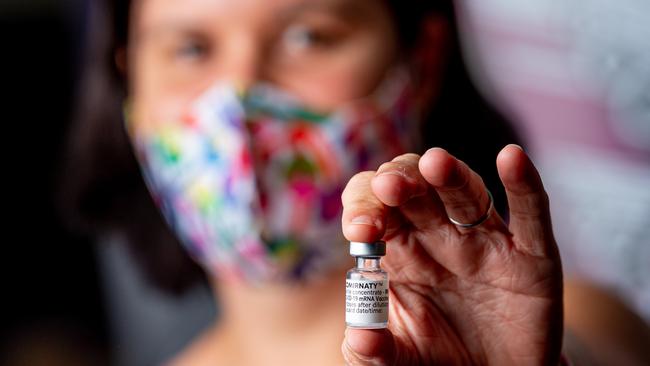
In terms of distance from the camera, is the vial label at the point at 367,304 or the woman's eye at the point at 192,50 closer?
the vial label at the point at 367,304

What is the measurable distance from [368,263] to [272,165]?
2.04 ft

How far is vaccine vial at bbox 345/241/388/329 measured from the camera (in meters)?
0.71

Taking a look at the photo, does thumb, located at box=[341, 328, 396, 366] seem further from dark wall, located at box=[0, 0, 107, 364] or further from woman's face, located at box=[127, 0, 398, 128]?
dark wall, located at box=[0, 0, 107, 364]

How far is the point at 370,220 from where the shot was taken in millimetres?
710

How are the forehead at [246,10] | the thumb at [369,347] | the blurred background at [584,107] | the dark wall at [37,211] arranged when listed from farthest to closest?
1. the dark wall at [37,211]
2. the blurred background at [584,107]
3. the forehead at [246,10]
4. the thumb at [369,347]

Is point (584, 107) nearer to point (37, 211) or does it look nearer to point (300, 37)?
point (300, 37)

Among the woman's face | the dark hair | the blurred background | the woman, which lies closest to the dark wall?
the dark hair

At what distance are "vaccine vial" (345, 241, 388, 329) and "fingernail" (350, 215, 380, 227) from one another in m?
0.02

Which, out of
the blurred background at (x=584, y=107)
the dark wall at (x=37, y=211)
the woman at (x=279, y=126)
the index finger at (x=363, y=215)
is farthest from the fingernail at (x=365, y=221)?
the dark wall at (x=37, y=211)

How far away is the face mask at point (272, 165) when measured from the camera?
4.44 ft

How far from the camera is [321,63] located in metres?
1.40

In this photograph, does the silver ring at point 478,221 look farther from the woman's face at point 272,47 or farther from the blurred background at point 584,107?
the blurred background at point 584,107

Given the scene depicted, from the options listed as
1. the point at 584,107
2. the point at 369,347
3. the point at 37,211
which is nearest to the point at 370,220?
the point at 369,347

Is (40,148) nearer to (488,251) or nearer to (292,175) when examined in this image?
(292,175)
